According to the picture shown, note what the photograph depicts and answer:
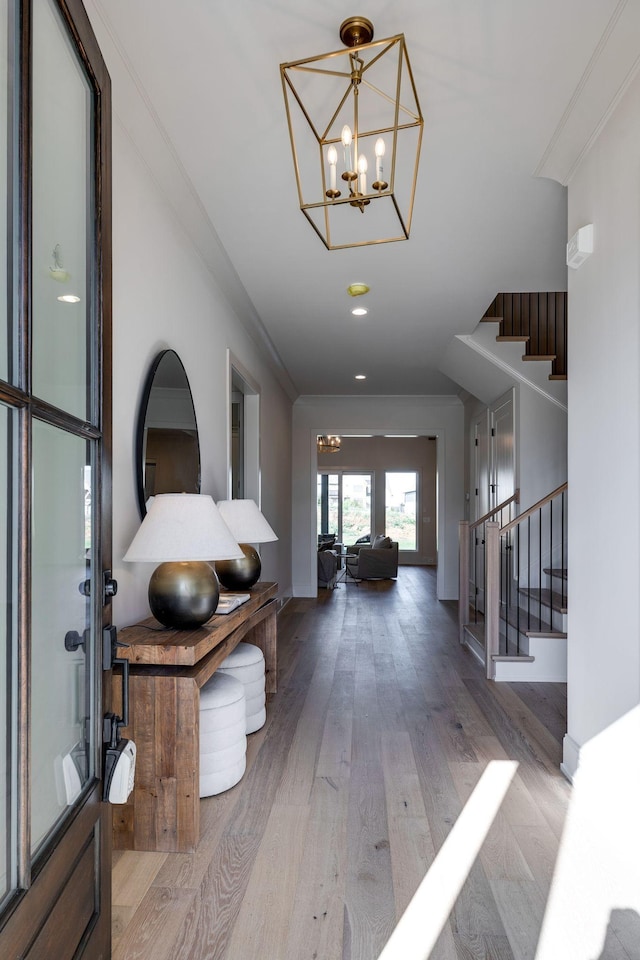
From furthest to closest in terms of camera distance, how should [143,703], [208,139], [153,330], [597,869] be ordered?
1. [153,330]
2. [208,139]
3. [143,703]
4. [597,869]

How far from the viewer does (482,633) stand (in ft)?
16.3

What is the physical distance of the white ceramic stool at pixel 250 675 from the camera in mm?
3021

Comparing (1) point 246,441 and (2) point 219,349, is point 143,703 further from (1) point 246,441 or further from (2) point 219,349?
(1) point 246,441

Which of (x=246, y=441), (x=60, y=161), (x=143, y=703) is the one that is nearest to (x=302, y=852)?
(x=143, y=703)

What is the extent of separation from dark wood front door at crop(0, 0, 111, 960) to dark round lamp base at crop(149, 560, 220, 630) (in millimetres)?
891

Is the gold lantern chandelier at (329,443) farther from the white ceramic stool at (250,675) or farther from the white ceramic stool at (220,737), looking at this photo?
the white ceramic stool at (220,737)

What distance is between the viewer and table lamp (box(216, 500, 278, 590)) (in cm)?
338

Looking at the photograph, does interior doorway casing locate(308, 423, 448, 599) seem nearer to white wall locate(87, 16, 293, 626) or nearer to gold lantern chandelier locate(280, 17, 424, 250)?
white wall locate(87, 16, 293, 626)

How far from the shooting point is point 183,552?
224 centimetres

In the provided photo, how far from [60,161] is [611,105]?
6.76 feet

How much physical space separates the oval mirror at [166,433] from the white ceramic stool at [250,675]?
2.91 feet

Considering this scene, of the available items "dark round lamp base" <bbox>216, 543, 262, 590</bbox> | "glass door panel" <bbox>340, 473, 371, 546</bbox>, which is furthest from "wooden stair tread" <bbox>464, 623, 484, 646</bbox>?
"glass door panel" <bbox>340, 473, 371, 546</bbox>

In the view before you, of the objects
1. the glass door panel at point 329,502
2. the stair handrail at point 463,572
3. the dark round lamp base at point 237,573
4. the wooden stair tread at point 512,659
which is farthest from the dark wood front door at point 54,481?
the glass door panel at point 329,502

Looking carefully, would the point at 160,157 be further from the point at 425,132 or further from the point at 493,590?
the point at 493,590
